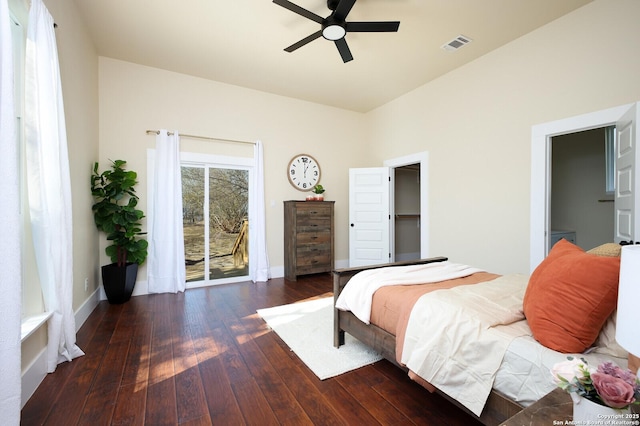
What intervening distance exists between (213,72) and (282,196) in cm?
218

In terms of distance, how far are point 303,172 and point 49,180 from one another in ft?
11.9

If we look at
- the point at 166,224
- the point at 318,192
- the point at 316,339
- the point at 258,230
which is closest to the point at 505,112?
the point at 318,192

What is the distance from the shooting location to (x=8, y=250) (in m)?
1.33

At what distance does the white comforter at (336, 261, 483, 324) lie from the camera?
200cm

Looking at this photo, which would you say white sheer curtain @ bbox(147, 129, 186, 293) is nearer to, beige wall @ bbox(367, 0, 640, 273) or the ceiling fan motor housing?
the ceiling fan motor housing

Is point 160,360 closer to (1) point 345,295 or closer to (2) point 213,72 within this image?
(1) point 345,295

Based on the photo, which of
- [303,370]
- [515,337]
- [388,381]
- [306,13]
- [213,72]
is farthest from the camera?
[213,72]

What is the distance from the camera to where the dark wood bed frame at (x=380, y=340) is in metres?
1.23

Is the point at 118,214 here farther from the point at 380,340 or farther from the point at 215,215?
the point at 380,340

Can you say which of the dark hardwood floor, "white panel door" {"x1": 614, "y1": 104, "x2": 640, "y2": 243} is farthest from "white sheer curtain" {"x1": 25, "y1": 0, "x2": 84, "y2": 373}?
"white panel door" {"x1": 614, "y1": 104, "x2": 640, "y2": 243}

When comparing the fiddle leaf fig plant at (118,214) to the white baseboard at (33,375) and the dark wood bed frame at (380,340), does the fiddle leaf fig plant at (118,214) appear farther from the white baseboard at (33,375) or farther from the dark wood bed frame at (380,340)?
the dark wood bed frame at (380,340)

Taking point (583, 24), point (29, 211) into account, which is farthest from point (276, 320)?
point (583, 24)

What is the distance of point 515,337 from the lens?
1.29 m

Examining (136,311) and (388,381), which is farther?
(136,311)
